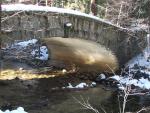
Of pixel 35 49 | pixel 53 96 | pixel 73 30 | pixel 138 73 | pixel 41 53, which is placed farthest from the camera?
pixel 35 49

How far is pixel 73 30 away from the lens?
22484mm

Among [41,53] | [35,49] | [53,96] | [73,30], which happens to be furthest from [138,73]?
[35,49]

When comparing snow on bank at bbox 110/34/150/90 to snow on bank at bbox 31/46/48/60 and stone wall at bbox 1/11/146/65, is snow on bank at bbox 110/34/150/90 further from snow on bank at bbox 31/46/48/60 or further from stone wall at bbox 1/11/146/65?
snow on bank at bbox 31/46/48/60

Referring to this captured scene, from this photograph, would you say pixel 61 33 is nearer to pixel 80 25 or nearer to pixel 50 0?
pixel 80 25

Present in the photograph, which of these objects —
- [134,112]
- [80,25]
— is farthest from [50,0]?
[134,112]

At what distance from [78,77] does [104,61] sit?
3.64m

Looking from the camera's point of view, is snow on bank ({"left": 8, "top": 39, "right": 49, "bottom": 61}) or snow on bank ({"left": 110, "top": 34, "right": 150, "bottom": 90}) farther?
snow on bank ({"left": 8, "top": 39, "right": 49, "bottom": 61})

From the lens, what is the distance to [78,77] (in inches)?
960

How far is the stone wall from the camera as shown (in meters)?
18.8

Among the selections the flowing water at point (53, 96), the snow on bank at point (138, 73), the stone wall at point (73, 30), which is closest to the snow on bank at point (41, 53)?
the stone wall at point (73, 30)

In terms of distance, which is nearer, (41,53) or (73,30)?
(73,30)

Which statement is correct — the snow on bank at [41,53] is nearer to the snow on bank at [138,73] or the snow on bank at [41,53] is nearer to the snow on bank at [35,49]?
the snow on bank at [35,49]

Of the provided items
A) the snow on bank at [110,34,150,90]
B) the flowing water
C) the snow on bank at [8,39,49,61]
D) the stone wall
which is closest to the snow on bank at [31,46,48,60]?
the snow on bank at [8,39,49,61]

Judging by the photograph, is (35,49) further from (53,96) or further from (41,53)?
(53,96)
